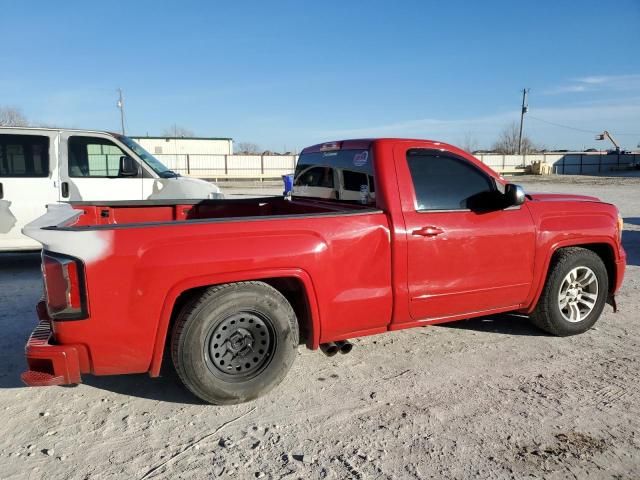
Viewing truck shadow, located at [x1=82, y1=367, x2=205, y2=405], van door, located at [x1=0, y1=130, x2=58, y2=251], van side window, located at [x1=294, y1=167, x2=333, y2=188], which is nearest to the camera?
truck shadow, located at [x1=82, y1=367, x2=205, y2=405]

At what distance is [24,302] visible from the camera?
5.78 metres

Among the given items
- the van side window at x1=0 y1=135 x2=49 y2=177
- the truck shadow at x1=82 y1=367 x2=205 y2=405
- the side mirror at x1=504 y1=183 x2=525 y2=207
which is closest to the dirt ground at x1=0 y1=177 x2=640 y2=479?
the truck shadow at x1=82 y1=367 x2=205 y2=405

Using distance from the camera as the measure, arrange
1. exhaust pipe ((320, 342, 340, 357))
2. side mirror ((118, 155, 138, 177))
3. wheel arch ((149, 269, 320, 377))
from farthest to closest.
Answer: side mirror ((118, 155, 138, 177)) → exhaust pipe ((320, 342, 340, 357)) → wheel arch ((149, 269, 320, 377))

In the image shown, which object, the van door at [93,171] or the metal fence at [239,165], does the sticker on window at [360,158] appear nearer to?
the van door at [93,171]

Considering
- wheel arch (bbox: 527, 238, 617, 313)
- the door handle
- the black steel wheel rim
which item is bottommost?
the black steel wheel rim

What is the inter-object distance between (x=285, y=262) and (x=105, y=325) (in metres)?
1.17

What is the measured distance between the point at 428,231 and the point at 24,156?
6.00 m

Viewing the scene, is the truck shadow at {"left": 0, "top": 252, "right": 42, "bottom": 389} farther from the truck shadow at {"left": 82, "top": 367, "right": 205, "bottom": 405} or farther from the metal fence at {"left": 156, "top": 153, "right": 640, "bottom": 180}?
the metal fence at {"left": 156, "top": 153, "right": 640, "bottom": 180}

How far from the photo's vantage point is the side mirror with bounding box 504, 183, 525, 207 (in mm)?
4034

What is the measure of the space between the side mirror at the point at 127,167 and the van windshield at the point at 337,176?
3.36 meters

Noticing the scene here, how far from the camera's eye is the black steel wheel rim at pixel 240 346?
3.36 metres

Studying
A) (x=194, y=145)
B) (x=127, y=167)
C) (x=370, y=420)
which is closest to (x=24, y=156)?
(x=127, y=167)

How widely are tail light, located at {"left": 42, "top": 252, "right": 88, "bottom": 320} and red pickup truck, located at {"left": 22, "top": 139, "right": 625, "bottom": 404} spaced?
1 centimetres

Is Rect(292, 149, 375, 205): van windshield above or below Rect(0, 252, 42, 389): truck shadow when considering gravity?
above
